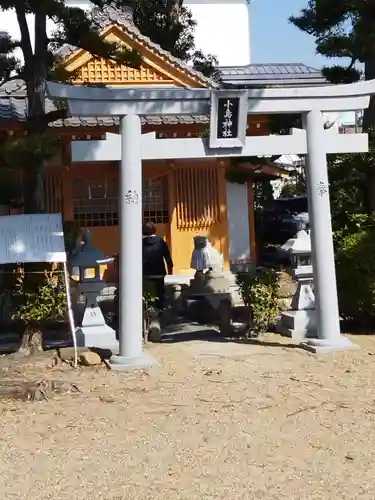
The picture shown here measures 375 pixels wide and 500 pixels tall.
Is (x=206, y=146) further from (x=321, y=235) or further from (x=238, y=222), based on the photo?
(x=238, y=222)

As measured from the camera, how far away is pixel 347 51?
31.7 feet

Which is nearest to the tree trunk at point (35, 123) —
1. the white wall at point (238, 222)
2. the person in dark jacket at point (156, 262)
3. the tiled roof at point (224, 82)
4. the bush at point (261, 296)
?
the person in dark jacket at point (156, 262)

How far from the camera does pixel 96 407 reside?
603 centimetres

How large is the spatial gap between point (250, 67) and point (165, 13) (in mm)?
8389

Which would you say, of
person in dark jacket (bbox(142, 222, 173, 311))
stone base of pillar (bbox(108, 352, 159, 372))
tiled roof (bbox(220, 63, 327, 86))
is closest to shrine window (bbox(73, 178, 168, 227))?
person in dark jacket (bbox(142, 222, 173, 311))

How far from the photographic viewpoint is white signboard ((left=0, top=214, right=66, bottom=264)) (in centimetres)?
741

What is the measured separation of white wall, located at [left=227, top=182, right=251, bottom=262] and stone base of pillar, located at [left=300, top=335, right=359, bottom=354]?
256 inches

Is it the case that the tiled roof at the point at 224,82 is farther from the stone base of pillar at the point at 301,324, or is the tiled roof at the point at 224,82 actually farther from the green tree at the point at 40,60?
the stone base of pillar at the point at 301,324

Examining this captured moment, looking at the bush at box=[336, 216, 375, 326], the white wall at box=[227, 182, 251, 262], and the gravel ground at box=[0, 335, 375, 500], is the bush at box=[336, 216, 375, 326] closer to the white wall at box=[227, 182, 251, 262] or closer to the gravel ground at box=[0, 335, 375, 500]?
the gravel ground at box=[0, 335, 375, 500]

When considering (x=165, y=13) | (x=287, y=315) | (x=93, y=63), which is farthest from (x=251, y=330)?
(x=165, y=13)

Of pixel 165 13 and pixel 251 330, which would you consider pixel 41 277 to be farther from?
pixel 165 13

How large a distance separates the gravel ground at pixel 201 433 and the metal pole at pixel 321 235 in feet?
1.62

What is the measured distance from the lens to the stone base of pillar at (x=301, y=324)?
914cm

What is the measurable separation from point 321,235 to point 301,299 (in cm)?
140
